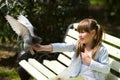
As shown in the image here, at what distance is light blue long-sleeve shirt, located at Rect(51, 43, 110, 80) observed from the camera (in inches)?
178

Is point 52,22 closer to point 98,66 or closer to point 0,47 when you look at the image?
point 0,47

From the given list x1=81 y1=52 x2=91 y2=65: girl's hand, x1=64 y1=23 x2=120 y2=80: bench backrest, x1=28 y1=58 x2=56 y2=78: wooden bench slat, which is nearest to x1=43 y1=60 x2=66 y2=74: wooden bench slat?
x1=28 y1=58 x2=56 y2=78: wooden bench slat

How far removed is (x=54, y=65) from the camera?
5840mm

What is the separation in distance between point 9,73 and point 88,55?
2.54 m

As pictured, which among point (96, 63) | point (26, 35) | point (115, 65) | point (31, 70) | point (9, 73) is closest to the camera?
point (26, 35)

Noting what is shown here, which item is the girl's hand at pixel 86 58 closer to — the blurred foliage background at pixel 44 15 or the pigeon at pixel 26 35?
the pigeon at pixel 26 35

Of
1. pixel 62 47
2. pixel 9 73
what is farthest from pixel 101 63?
pixel 9 73

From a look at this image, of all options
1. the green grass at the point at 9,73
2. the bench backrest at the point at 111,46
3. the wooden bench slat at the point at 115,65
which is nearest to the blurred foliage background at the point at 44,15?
the green grass at the point at 9,73

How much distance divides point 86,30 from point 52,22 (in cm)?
262

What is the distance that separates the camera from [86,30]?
4.63 meters

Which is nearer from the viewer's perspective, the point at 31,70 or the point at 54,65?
the point at 31,70

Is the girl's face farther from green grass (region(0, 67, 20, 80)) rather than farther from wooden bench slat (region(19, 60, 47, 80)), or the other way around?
green grass (region(0, 67, 20, 80))

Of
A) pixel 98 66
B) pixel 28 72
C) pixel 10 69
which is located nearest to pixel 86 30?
pixel 98 66

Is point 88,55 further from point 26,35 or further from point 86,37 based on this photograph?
point 26,35
